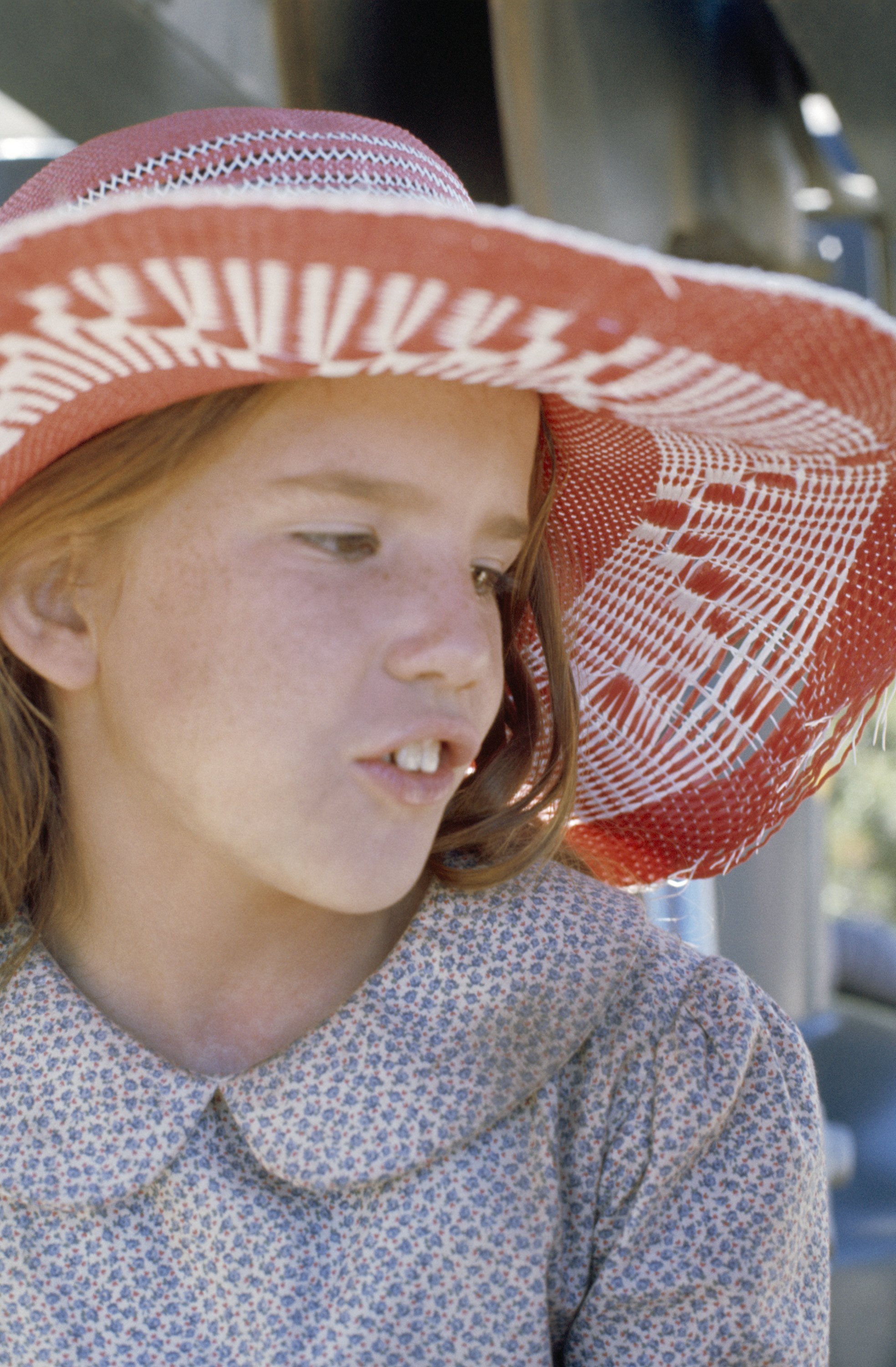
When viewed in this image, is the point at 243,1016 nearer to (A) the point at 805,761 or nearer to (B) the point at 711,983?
(B) the point at 711,983

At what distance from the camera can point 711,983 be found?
98cm

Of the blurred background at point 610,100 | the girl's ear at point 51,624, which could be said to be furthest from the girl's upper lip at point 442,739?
the blurred background at point 610,100

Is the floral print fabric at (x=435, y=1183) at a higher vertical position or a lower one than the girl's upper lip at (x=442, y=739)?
lower

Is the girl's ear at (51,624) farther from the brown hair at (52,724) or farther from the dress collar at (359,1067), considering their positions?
the dress collar at (359,1067)


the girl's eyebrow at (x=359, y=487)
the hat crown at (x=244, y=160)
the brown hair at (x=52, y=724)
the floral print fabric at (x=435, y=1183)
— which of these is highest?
the hat crown at (x=244, y=160)

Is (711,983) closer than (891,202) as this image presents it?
Yes

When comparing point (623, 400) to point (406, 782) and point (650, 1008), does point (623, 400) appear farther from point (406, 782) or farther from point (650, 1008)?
point (650, 1008)

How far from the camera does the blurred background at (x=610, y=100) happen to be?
1.41 metres

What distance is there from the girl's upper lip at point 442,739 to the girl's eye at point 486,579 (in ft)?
0.32

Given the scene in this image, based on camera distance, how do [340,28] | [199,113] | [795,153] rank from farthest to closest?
[795,153] < [340,28] < [199,113]

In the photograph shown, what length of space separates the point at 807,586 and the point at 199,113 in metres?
0.54

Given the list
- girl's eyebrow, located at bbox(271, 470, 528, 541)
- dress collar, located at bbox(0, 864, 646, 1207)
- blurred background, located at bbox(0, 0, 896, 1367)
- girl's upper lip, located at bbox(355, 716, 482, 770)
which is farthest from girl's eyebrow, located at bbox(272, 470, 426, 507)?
blurred background, located at bbox(0, 0, 896, 1367)

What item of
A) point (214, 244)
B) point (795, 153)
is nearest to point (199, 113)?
point (214, 244)

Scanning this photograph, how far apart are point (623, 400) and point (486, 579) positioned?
206 mm
